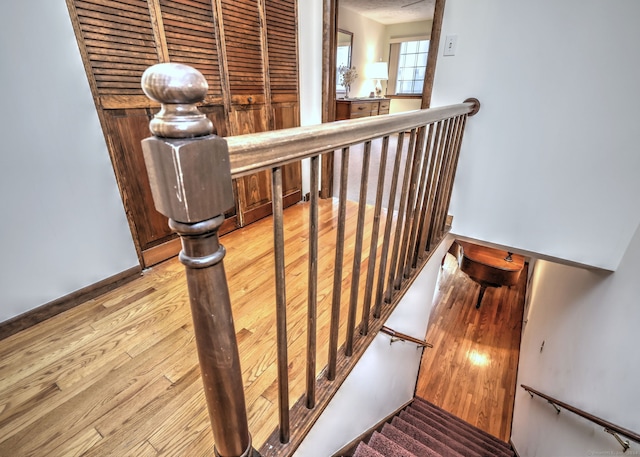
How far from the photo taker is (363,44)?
6.45 m

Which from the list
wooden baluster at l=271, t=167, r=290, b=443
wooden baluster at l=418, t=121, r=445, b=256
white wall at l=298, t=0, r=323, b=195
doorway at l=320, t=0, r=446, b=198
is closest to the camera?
wooden baluster at l=271, t=167, r=290, b=443

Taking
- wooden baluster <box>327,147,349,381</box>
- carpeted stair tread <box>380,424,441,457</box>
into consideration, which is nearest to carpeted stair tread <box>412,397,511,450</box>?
carpeted stair tread <box>380,424,441,457</box>

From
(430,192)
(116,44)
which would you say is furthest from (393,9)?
(116,44)

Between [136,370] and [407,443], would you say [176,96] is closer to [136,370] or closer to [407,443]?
[136,370]

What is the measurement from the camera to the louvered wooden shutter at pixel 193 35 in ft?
5.29

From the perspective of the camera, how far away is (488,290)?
559cm

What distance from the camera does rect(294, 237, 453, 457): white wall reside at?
1.28 m

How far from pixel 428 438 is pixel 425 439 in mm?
27

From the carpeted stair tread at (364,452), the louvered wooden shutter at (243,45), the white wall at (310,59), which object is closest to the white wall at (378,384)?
the carpeted stair tread at (364,452)

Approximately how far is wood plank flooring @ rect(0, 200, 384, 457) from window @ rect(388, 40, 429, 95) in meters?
7.23

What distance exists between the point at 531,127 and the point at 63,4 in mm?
2524

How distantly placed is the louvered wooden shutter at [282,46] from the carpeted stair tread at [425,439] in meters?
2.95

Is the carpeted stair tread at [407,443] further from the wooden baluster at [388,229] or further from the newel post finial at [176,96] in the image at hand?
the newel post finial at [176,96]

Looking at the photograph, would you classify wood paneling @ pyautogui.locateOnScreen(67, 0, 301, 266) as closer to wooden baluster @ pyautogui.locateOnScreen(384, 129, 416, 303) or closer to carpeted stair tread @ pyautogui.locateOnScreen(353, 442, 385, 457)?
wooden baluster @ pyautogui.locateOnScreen(384, 129, 416, 303)
